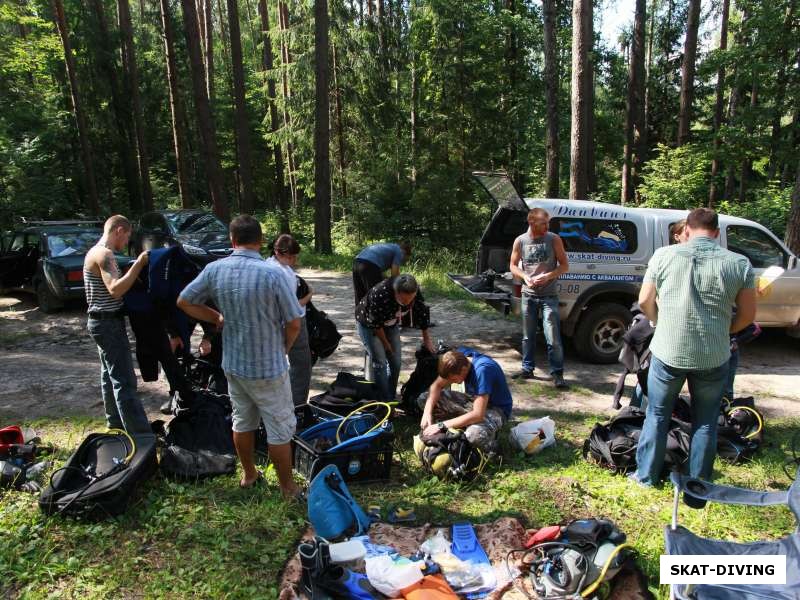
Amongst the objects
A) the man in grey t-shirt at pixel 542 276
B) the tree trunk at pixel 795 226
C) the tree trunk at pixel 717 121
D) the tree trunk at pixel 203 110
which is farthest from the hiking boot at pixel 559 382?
the tree trunk at pixel 717 121

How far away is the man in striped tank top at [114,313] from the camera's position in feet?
13.8

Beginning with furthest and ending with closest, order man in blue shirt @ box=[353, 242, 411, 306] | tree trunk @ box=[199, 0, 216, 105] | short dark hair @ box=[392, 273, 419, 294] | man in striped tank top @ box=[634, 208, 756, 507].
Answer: tree trunk @ box=[199, 0, 216, 105], man in blue shirt @ box=[353, 242, 411, 306], short dark hair @ box=[392, 273, 419, 294], man in striped tank top @ box=[634, 208, 756, 507]

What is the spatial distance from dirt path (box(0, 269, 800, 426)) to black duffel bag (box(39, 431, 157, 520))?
1.78m

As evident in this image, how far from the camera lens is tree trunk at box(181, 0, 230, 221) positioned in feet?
44.7

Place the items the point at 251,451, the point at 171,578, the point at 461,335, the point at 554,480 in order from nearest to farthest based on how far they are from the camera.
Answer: the point at 171,578
the point at 251,451
the point at 554,480
the point at 461,335

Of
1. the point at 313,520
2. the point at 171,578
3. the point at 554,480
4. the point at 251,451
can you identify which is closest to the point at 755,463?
the point at 554,480

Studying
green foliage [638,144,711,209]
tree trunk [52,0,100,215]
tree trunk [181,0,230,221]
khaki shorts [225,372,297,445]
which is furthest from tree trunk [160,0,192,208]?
khaki shorts [225,372,297,445]

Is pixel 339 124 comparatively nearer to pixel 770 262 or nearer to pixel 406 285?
pixel 770 262

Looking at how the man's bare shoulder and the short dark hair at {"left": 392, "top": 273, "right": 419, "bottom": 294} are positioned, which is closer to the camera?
the man's bare shoulder

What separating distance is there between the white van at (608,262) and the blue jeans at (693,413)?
277 centimetres

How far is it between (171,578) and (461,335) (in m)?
5.74

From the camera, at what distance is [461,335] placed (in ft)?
27.2

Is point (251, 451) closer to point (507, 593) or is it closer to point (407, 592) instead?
point (407, 592)

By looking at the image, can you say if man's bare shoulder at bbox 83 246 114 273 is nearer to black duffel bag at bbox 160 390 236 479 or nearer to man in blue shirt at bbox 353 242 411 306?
black duffel bag at bbox 160 390 236 479
